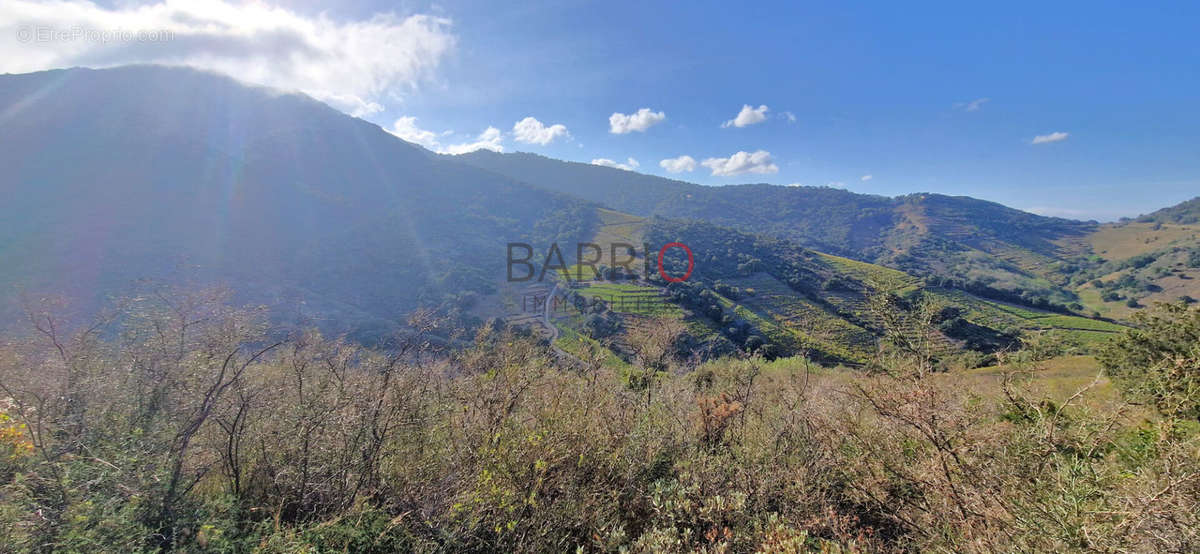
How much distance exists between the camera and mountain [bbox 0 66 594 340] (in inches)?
1752

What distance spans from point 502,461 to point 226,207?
3344 inches

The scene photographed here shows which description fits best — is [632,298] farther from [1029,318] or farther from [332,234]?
[332,234]

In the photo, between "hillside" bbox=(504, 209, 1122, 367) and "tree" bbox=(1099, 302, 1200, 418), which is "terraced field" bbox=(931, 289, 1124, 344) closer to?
"hillside" bbox=(504, 209, 1122, 367)

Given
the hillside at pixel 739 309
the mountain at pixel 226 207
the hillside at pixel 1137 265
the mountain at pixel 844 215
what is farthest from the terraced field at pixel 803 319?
the mountain at pixel 844 215

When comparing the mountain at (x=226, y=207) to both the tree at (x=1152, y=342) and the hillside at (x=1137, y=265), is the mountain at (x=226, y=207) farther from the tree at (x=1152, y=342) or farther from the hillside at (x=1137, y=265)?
the hillside at (x=1137, y=265)

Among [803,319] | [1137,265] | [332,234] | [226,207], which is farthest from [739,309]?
[1137,265]

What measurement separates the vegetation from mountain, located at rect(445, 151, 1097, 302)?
117838 millimetres

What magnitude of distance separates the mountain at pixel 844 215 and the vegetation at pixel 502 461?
117838mm

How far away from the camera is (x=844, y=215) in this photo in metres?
157

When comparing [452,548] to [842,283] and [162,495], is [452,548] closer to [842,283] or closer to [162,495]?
[162,495]

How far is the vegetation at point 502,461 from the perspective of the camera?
133 inches

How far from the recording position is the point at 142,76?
7762cm

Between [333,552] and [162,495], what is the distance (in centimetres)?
193

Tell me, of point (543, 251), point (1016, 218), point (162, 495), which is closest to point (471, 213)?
point (543, 251)
